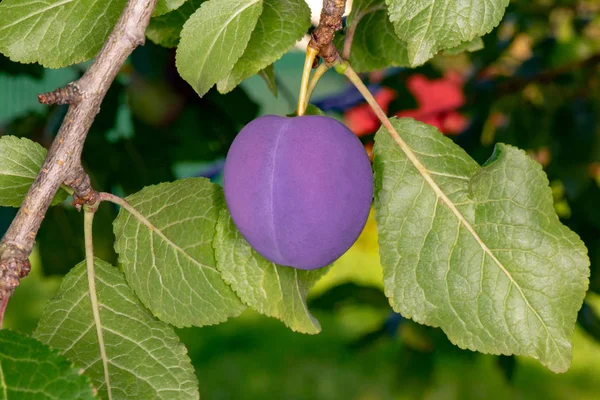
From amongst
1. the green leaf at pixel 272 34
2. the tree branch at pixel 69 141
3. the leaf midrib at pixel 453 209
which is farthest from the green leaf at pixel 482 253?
the tree branch at pixel 69 141

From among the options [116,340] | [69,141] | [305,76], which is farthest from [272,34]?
[116,340]

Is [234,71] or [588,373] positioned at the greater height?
[234,71]

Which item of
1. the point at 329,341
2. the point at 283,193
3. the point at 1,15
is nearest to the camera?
the point at 283,193

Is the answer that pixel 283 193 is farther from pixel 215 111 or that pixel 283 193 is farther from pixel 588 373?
pixel 588 373

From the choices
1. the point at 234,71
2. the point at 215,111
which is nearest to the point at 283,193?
the point at 234,71

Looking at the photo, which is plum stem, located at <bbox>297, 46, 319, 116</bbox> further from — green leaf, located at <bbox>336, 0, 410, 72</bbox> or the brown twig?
green leaf, located at <bbox>336, 0, 410, 72</bbox>

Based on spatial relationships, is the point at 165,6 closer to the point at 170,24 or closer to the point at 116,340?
the point at 170,24

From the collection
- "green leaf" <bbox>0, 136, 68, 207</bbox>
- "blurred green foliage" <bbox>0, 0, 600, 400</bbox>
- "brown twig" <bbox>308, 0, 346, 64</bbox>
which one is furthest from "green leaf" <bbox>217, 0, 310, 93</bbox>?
"blurred green foliage" <bbox>0, 0, 600, 400</bbox>
